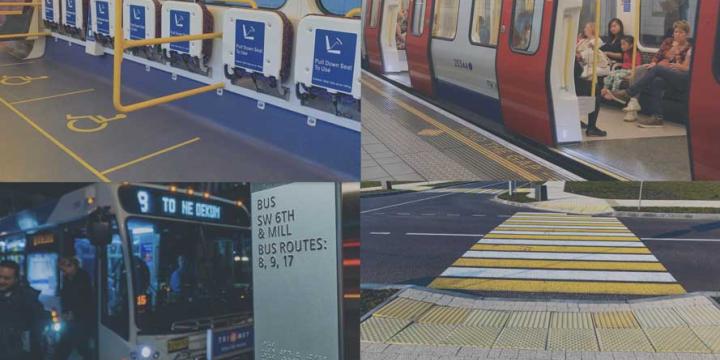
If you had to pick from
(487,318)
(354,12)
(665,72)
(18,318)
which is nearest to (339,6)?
(354,12)

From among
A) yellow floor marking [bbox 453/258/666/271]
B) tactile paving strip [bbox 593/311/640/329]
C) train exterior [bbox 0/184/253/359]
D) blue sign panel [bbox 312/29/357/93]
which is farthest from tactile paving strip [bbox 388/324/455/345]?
blue sign panel [bbox 312/29/357/93]

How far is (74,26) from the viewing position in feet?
8.62

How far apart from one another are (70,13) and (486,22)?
1735 mm

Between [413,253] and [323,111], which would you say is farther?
[413,253]

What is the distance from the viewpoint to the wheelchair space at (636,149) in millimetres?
1603

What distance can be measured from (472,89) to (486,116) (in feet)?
0.38

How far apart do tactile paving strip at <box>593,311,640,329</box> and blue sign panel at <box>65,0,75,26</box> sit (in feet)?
7.76

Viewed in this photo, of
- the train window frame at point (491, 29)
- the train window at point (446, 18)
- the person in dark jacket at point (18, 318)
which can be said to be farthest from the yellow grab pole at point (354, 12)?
the person in dark jacket at point (18, 318)

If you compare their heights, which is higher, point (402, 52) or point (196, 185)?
point (402, 52)

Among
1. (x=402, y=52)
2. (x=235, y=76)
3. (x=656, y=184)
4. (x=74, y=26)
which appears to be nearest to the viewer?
(x=656, y=184)

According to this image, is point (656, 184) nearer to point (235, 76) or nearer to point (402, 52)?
point (402, 52)

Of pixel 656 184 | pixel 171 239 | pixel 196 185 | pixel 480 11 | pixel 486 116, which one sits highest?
pixel 480 11

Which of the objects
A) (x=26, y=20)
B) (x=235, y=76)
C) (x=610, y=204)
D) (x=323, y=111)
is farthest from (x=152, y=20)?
(x=610, y=204)

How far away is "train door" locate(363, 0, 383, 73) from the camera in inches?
75.2
